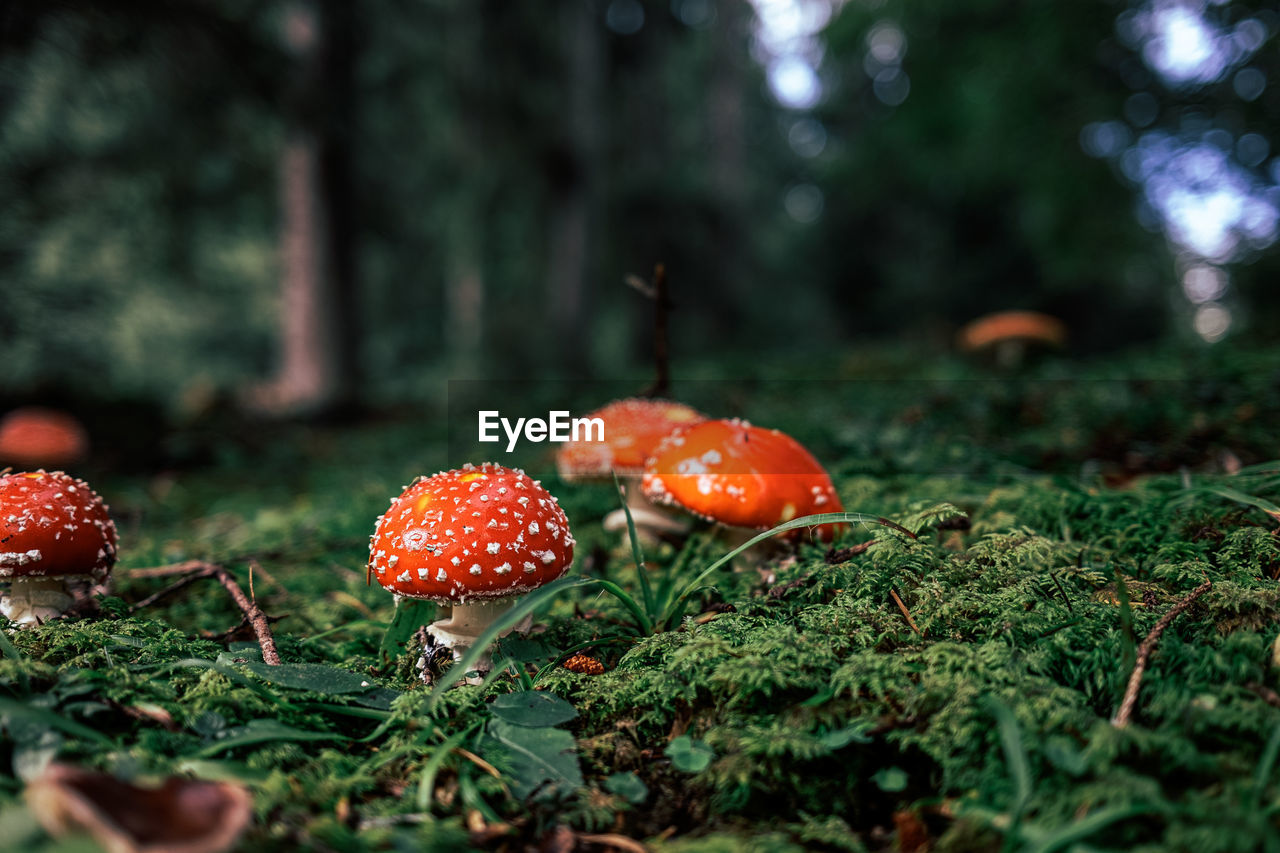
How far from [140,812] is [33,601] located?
1428 mm

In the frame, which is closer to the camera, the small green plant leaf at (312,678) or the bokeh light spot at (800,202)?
the small green plant leaf at (312,678)

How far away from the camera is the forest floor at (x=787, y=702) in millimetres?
1138

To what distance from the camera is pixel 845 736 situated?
1.28m

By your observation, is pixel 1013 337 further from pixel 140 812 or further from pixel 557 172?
pixel 140 812

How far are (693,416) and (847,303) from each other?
15054mm

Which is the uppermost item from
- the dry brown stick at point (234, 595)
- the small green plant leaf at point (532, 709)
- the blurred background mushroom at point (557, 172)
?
the blurred background mushroom at point (557, 172)

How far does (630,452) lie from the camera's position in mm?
2535

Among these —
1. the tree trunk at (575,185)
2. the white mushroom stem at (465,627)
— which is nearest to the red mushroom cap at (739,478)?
the white mushroom stem at (465,627)

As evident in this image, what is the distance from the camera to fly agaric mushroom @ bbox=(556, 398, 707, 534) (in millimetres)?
2537

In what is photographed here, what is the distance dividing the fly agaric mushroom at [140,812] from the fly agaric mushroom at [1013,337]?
705cm

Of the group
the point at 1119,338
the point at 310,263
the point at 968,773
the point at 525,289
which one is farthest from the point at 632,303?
the point at 968,773

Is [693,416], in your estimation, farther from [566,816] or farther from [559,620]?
[566,816]

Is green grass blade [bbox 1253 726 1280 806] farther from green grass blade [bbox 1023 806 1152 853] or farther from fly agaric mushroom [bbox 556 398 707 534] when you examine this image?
fly agaric mushroom [bbox 556 398 707 534]

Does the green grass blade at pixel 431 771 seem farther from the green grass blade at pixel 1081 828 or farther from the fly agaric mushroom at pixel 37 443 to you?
the fly agaric mushroom at pixel 37 443
